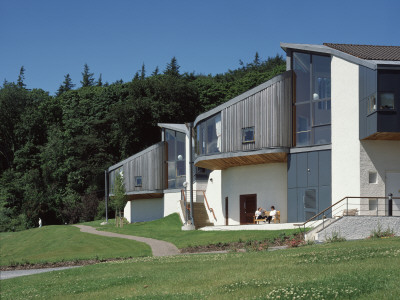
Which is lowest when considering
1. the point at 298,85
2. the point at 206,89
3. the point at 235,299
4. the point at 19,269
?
the point at 19,269

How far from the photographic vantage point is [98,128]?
3364 inches

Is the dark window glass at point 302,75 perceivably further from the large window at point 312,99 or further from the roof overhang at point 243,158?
the roof overhang at point 243,158

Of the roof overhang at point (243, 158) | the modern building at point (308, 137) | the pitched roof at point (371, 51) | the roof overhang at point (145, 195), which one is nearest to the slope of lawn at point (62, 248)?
the roof overhang at point (243, 158)

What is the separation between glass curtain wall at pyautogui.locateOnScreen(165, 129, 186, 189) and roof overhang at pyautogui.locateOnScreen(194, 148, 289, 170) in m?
12.8

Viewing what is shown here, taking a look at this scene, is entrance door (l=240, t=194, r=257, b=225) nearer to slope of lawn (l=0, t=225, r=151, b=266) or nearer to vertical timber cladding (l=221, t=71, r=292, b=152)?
vertical timber cladding (l=221, t=71, r=292, b=152)

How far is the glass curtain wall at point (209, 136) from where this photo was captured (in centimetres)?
3844

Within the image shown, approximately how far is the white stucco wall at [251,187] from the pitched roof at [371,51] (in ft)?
25.0

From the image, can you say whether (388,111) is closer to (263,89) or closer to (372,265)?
(263,89)

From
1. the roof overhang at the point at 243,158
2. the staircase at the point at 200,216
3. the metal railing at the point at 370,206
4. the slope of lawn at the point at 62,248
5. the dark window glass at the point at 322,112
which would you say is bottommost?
the slope of lawn at the point at 62,248

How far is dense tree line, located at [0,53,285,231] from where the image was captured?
75.9m

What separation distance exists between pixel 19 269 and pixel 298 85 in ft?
59.4

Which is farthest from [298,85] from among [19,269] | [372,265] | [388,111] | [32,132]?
[32,132]

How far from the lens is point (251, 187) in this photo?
3741 cm

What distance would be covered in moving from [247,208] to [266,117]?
6599 mm
